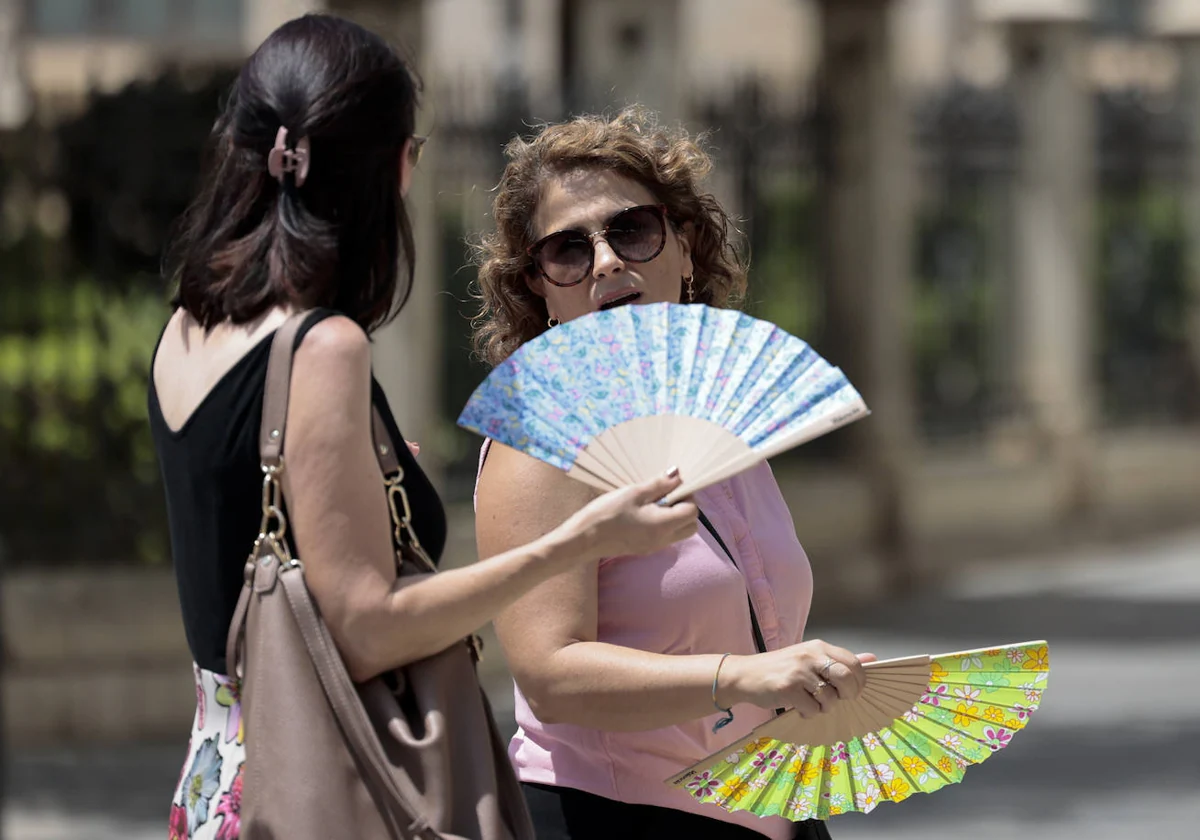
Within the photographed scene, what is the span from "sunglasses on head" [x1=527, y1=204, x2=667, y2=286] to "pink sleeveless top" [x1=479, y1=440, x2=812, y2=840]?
0.30 metres

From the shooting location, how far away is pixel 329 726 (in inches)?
98.7

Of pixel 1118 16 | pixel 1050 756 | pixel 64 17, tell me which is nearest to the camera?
pixel 1050 756

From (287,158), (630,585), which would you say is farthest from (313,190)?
(630,585)

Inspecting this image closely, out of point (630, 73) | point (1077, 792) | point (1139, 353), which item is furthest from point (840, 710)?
point (1139, 353)

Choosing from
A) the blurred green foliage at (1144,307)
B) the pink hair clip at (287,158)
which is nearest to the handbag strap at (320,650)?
the pink hair clip at (287,158)

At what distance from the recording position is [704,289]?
3311mm

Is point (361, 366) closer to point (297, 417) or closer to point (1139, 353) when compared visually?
point (297, 417)

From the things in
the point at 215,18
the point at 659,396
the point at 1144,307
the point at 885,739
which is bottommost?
the point at 1144,307

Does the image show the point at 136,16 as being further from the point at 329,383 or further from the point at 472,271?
the point at 329,383

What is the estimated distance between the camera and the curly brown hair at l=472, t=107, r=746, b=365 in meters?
3.07

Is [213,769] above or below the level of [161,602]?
above

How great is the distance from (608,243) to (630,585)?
506 mm

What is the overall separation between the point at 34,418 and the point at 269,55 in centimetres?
722

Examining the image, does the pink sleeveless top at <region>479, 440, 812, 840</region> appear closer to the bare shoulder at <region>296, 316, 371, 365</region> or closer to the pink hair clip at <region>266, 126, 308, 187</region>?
the bare shoulder at <region>296, 316, 371, 365</region>
